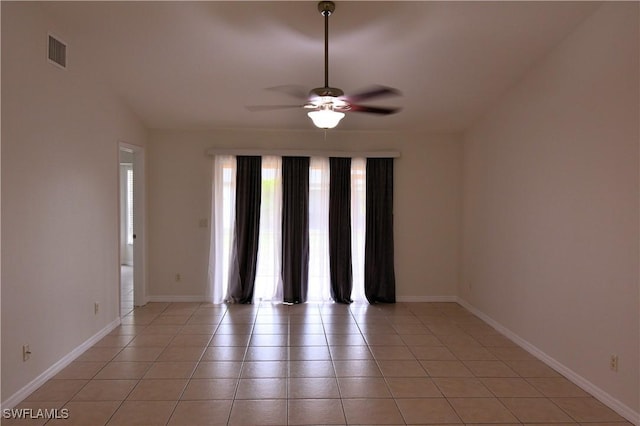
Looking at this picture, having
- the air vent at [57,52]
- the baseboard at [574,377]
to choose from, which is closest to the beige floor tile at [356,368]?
the baseboard at [574,377]

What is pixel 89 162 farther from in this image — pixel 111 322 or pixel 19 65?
pixel 111 322

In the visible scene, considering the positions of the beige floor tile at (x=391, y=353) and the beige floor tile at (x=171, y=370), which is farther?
the beige floor tile at (x=391, y=353)

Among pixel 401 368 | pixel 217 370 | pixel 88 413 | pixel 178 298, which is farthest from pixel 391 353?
pixel 178 298

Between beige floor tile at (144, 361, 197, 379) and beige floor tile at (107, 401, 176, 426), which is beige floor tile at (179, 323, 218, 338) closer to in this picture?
beige floor tile at (144, 361, 197, 379)

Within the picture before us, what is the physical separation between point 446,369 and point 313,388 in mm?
1177

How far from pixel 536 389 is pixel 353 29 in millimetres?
3139

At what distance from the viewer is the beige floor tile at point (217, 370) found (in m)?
3.28

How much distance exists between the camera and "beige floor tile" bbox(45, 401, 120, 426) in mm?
2580

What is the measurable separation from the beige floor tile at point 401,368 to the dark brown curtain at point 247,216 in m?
2.51

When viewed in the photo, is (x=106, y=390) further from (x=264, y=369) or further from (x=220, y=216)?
(x=220, y=216)

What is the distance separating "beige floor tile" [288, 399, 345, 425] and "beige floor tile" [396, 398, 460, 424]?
0.44 m

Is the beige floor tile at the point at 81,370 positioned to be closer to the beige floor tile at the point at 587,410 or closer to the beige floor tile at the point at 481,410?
the beige floor tile at the point at 481,410

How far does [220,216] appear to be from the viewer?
554 cm

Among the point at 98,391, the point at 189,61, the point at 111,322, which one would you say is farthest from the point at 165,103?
the point at 98,391
